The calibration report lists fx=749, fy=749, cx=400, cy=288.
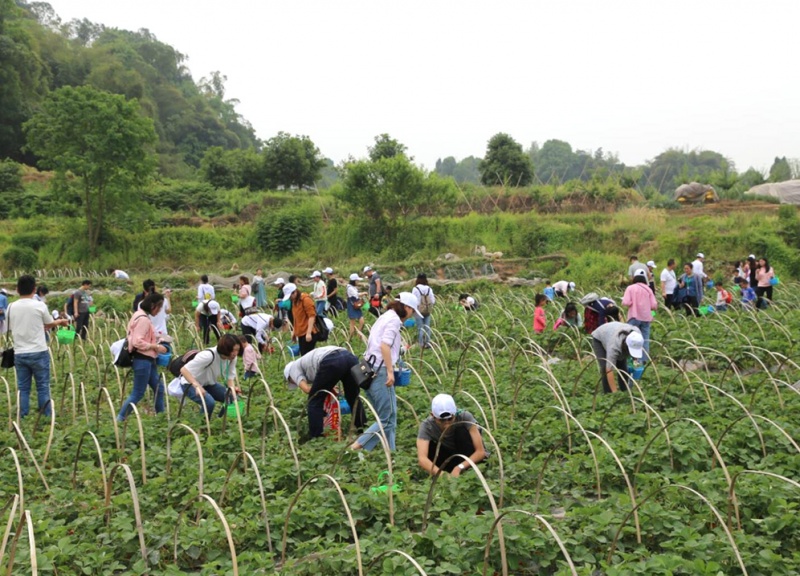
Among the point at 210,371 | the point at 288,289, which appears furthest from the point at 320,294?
the point at 210,371

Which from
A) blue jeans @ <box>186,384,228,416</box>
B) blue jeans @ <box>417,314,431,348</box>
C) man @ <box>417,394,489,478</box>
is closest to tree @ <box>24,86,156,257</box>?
blue jeans @ <box>417,314,431,348</box>

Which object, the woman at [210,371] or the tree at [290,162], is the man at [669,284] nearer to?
the woman at [210,371]

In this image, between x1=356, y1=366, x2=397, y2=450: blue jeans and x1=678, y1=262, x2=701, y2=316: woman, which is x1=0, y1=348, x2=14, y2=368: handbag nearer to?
x1=356, y1=366, x2=397, y2=450: blue jeans

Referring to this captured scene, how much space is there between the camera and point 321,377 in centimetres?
716

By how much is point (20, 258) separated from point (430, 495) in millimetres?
31246

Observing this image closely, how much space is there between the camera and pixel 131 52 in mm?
73562

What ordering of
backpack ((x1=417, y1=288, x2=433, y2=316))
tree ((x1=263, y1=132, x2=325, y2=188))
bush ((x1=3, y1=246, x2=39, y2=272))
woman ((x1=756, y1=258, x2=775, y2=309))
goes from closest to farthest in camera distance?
backpack ((x1=417, y1=288, x2=433, y2=316)), woman ((x1=756, y1=258, x2=775, y2=309)), bush ((x1=3, y1=246, x2=39, y2=272)), tree ((x1=263, y1=132, x2=325, y2=188))

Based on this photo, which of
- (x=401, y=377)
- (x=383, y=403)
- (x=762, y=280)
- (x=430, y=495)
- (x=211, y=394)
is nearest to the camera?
(x=430, y=495)

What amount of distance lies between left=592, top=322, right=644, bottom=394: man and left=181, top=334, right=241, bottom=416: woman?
409 cm

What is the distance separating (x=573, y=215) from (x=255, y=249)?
14082 mm

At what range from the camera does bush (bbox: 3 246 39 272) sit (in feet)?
103

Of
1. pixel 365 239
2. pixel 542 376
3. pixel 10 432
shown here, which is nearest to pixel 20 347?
pixel 10 432

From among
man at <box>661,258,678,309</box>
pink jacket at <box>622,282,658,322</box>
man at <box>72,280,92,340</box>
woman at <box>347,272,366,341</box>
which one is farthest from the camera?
man at <box>661,258,678,309</box>

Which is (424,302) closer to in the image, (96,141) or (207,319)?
(207,319)
